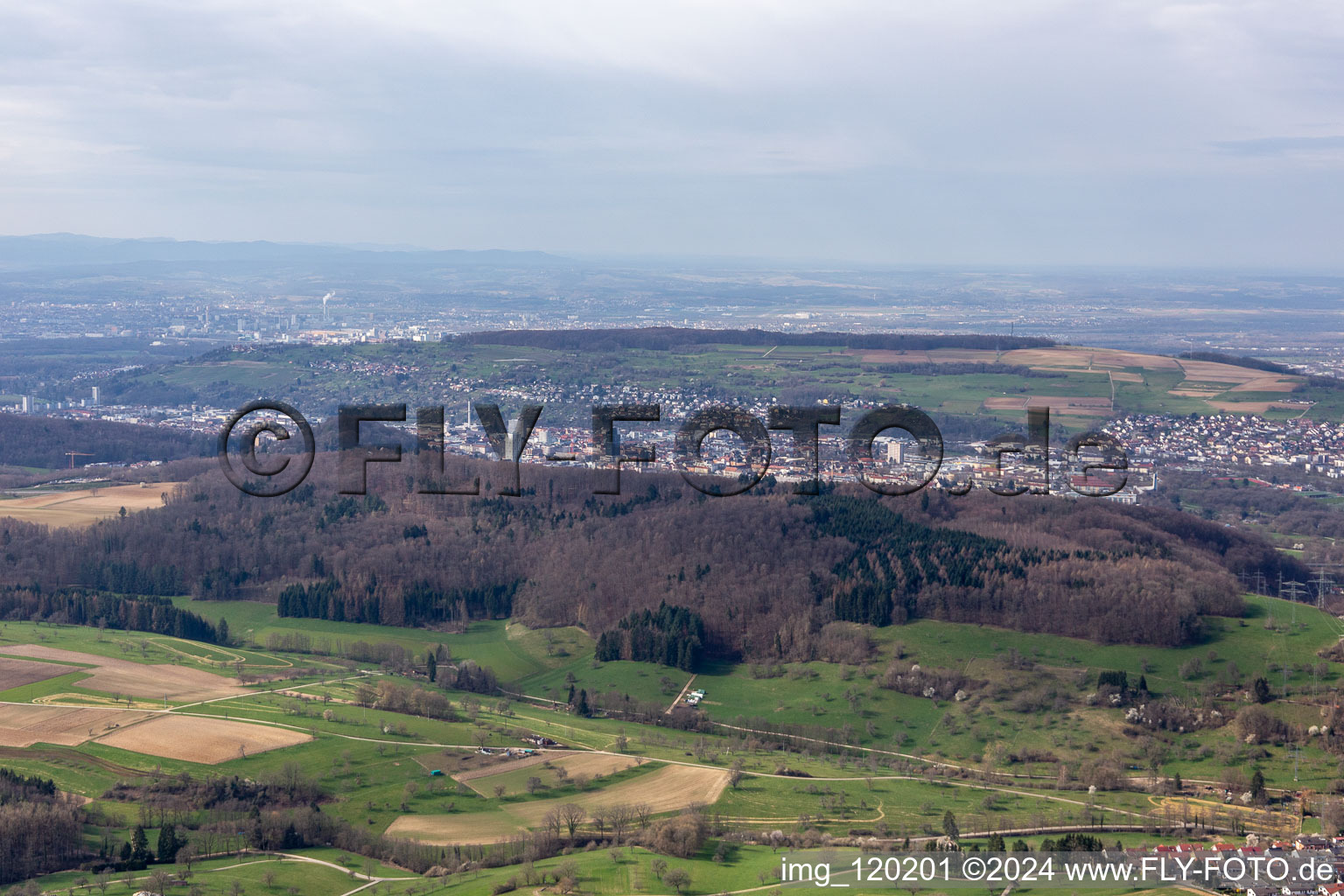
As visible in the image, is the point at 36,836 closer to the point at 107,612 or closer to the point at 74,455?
the point at 107,612

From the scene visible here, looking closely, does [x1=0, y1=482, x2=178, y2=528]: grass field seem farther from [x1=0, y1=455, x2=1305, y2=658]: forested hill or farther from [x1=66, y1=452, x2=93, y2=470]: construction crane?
[x1=66, y1=452, x2=93, y2=470]: construction crane

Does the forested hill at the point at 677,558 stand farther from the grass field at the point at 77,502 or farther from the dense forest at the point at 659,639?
the grass field at the point at 77,502

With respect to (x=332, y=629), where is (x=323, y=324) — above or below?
above

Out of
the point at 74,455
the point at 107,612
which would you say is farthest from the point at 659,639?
the point at 74,455

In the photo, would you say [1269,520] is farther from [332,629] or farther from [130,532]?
[130,532]

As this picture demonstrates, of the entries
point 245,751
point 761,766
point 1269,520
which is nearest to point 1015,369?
point 1269,520
